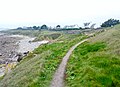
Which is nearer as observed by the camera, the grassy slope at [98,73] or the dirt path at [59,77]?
the grassy slope at [98,73]

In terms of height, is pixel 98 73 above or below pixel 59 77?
above

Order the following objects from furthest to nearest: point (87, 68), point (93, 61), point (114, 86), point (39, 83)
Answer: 1. point (93, 61)
2. point (87, 68)
3. point (39, 83)
4. point (114, 86)

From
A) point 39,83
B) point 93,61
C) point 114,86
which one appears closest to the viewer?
point 114,86

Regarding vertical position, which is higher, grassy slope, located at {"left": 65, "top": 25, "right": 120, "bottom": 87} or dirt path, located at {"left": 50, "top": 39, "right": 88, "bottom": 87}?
grassy slope, located at {"left": 65, "top": 25, "right": 120, "bottom": 87}

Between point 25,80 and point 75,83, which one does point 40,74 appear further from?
point 75,83

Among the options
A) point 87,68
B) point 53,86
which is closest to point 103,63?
point 87,68

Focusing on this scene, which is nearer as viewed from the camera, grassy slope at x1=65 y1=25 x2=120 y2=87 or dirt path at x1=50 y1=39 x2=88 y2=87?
grassy slope at x1=65 y1=25 x2=120 y2=87

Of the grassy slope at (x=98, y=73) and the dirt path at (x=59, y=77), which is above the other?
the grassy slope at (x=98, y=73)

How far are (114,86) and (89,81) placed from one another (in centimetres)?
222

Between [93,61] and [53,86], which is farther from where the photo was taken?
[93,61]

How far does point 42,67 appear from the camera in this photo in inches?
1437

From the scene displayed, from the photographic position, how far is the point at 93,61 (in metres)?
35.7

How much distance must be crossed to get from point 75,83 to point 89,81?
1449 millimetres

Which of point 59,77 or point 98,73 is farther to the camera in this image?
point 59,77
